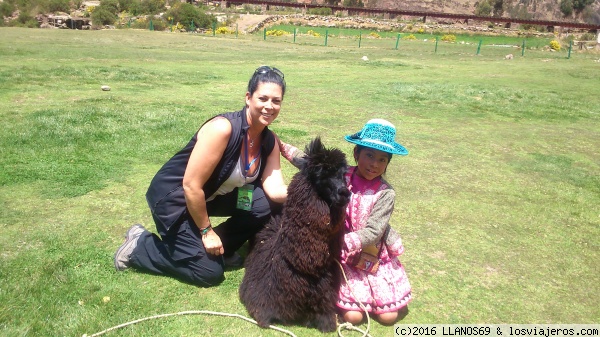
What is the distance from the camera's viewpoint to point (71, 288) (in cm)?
306

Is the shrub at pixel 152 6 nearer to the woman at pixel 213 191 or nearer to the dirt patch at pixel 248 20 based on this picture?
the dirt patch at pixel 248 20

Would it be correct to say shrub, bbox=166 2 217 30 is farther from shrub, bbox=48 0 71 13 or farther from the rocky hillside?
the rocky hillside

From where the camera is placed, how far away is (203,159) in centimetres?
292

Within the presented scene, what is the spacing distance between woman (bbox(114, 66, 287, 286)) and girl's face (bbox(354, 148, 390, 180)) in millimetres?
645

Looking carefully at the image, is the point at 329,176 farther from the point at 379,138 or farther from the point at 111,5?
the point at 111,5

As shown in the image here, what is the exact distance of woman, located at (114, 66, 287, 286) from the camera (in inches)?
117

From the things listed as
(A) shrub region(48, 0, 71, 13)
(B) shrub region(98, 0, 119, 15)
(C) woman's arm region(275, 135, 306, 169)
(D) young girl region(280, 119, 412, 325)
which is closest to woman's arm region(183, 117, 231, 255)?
(C) woman's arm region(275, 135, 306, 169)

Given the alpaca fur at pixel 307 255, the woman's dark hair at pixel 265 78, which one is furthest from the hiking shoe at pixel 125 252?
the woman's dark hair at pixel 265 78

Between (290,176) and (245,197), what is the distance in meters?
2.19

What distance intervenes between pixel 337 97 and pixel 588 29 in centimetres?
5976

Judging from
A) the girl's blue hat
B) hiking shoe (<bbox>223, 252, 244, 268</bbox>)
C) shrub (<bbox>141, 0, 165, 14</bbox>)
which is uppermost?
shrub (<bbox>141, 0, 165, 14</bbox>)

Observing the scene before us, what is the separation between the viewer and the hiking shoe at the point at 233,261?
3537 mm

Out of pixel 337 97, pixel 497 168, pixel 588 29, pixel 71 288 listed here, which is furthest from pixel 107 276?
pixel 588 29

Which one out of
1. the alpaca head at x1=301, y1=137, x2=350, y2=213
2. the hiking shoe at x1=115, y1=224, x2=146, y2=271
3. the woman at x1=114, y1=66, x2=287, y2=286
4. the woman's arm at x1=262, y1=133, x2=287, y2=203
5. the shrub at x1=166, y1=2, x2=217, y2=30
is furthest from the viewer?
the shrub at x1=166, y1=2, x2=217, y2=30
